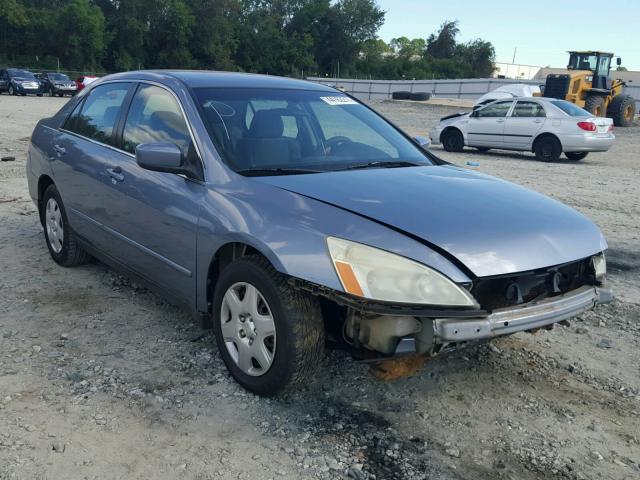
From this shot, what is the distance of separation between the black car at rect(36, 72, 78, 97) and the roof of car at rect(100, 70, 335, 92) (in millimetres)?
35519

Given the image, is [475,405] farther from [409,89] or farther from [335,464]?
[409,89]

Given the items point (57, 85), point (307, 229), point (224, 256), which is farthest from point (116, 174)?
point (57, 85)

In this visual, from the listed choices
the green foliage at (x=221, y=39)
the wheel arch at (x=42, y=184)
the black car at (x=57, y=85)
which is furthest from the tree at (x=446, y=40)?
the wheel arch at (x=42, y=184)

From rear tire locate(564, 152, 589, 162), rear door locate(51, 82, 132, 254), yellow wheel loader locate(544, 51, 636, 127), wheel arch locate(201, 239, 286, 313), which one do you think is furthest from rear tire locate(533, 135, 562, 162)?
wheel arch locate(201, 239, 286, 313)

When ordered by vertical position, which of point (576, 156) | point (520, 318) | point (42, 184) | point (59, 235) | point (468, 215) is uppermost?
point (468, 215)

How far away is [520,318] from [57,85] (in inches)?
1536

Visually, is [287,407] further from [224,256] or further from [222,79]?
[222,79]

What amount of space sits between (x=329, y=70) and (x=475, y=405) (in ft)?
323

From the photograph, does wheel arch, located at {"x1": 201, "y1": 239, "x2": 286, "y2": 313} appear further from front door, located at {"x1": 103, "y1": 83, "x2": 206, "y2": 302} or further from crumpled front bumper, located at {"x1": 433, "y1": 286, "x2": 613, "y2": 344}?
crumpled front bumper, located at {"x1": 433, "y1": 286, "x2": 613, "y2": 344}

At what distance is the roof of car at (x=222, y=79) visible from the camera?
4.18m

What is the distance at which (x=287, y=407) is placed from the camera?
331cm

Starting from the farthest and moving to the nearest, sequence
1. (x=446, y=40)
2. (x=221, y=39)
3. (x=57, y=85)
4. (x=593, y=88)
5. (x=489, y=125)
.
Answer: (x=446, y=40)
(x=221, y=39)
(x=57, y=85)
(x=593, y=88)
(x=489, y=125)

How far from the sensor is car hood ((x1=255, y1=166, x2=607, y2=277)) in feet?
9.73

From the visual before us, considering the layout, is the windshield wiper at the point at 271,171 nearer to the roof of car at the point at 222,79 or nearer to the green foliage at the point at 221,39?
the roof of car at the point at 222,79
